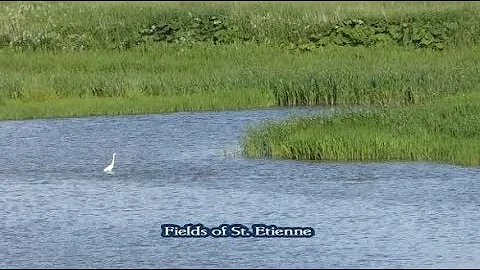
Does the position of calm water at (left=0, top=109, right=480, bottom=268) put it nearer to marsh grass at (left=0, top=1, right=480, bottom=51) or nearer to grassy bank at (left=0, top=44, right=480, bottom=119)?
grassy bank at (left=0, top=44, right=480, bottom=119)

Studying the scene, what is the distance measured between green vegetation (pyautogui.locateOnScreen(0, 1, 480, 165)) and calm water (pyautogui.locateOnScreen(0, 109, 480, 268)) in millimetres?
780

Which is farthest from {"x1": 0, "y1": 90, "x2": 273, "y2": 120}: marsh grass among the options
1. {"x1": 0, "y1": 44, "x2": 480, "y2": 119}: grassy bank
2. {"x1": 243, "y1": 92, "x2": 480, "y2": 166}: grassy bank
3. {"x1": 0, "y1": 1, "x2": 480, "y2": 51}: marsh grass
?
{"x1": 0, "y1": 1, "x2": 480, "y2": 51}: marsh grass

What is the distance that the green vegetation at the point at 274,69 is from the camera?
1873 centimetres

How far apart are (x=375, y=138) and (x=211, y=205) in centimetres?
380

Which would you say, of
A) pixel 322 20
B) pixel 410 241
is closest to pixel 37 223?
pixel 410 241

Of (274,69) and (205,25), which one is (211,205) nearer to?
(274,69)

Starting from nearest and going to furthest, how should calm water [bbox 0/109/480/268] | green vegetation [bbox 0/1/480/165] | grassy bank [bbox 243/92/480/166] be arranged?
calm water [bbox 0/109/480/268] < grassy bank [bbox 243/92/480/166] < green vegetation [bbox 0/1/480/165]

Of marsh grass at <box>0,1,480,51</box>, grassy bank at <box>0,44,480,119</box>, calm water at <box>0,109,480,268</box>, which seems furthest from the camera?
marsh grass at <box>0,1,480,51</box>

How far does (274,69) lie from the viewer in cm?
2719

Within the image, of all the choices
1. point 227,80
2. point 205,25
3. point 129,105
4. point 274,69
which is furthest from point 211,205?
point 205,25

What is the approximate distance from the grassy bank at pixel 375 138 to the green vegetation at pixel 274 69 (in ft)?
0.06

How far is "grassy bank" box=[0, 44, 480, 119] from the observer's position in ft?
79.5

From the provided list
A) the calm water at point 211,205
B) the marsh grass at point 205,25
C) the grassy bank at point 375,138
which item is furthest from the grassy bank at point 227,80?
the grassy bank at point 375,138

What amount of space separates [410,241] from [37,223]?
4188 mm
